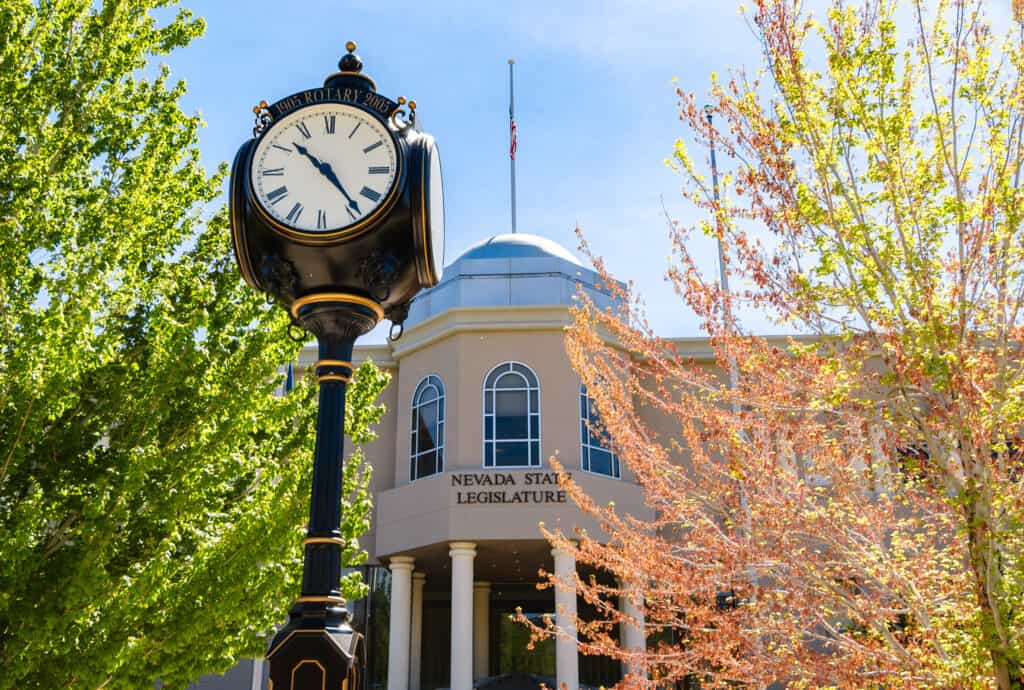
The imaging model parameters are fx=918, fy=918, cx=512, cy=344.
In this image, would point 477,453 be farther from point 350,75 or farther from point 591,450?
point 350,75

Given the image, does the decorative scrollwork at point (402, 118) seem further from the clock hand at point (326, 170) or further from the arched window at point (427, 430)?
the arched window at point (427, 430)

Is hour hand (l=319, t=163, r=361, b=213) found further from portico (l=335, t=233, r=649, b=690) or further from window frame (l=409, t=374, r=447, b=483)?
window frame (l=409, t=374, r=447, b=483)

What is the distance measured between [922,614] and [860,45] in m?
3.24

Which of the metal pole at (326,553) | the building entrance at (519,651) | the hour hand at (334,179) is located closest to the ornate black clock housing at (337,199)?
the hour hand at (334,179)

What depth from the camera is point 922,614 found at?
5086 mm

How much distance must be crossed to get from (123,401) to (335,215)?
15.3ft

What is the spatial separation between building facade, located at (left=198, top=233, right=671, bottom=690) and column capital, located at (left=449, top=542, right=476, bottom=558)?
0.03m

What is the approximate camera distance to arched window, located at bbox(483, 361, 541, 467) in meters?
22.3

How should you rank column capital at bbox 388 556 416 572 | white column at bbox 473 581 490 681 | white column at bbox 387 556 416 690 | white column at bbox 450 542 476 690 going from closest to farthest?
white column at bbox 450 542 476 690 → white column at bbox 387 556 416 690 → column capital at bbox 388 556 416 572 → white column at bbox 473 581 490 681

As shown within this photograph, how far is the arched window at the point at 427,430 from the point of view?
914 inches

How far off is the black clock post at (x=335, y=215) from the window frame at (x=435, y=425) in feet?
61.0

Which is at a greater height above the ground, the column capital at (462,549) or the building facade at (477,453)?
the building facade at (477,453)

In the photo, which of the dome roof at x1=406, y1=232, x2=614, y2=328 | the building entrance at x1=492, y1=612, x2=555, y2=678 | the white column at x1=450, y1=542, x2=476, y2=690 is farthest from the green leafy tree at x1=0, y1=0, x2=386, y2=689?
the building entrance at x1=492, y1=612, x2=555, y2=678

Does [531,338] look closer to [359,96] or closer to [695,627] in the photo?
[695,627]
